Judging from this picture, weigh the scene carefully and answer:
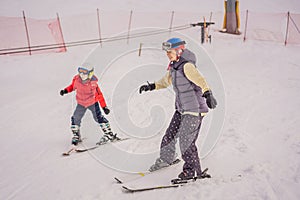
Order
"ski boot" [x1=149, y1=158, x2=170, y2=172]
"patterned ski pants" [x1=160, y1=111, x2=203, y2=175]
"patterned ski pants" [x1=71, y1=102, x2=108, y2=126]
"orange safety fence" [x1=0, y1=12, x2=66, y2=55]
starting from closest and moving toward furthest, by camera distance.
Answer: "patterned ski pants" [x1=160, y1=111, x2=203, y2=175] → "ski boot" [x1=149, y1=158, x2=170, y2=172] → "patterned ski pants" [x1=71, y1=102, x2=108, y2=126] → "orange safety fence" [x1=0, y1=12, x2=66, y2=55]

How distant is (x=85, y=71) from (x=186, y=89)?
2.07 meters

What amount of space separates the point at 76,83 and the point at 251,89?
5423mm

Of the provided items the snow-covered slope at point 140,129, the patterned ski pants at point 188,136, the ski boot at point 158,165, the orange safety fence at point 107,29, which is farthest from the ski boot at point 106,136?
the orange safety fence at point 107,29

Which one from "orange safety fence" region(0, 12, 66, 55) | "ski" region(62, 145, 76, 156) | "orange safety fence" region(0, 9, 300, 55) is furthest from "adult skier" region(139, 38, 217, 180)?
"orange safety fence" region(0, 12, 66, 55)

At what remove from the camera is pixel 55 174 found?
15.6 ft

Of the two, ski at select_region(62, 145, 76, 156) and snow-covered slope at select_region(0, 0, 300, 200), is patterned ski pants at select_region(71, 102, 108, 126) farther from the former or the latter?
snow-covered slope at select_region(0, 0, 300, 200)

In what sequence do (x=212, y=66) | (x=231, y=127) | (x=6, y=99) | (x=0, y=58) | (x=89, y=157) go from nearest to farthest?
(x=89, y=157)
(x=231, y=127)
(x=6, y=99)
(x=212, y=66)
(x=0, y=58)

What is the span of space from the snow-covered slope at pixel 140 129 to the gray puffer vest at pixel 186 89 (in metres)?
1.11

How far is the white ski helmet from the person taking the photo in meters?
5.32

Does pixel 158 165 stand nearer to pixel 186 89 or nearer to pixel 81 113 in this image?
pixel 186 89

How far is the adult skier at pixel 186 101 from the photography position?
159 inches

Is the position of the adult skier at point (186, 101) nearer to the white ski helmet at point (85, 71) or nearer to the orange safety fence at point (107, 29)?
the white ski helmet at point (85, 71)

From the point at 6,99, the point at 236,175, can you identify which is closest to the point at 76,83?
the point at 236,175

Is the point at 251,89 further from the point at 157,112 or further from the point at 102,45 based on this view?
the point at 102,45
